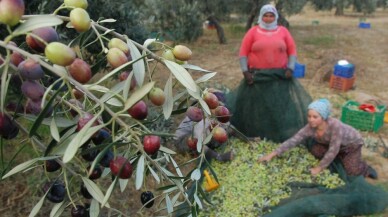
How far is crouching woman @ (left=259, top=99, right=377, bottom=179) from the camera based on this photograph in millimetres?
4199

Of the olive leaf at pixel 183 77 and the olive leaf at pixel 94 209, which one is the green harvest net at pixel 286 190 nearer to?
the olive leaf at pixel 94 209

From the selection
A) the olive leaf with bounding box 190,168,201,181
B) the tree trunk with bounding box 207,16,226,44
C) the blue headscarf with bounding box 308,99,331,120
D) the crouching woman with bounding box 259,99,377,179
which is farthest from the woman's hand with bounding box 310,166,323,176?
the tree trunk with bounding box 207,16,226,44

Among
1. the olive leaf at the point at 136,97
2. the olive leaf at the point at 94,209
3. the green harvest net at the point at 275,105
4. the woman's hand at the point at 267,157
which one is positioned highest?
the olive leaf at the point at 136,97

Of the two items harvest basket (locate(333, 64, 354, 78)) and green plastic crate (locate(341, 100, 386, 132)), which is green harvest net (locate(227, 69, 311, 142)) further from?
harvest basket (locate(333, 64, 354, 78))

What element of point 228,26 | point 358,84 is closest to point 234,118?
point 358,84

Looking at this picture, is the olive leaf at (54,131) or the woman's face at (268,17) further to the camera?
the woman's face at (268,17)

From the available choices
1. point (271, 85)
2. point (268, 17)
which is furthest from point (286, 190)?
point (268, 17)

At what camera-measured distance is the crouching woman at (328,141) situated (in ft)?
13.8

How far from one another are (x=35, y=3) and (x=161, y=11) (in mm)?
7609

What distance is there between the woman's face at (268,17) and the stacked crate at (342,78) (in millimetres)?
3294

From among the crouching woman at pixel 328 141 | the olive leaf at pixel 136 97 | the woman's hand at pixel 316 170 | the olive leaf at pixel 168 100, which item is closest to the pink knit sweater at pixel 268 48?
the crouching woman at pixel 328 141

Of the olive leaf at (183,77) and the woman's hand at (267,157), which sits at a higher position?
the olive leaf at (183,77)

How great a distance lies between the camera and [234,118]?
207 inches

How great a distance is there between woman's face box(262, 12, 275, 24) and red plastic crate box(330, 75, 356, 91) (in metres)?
3.35
